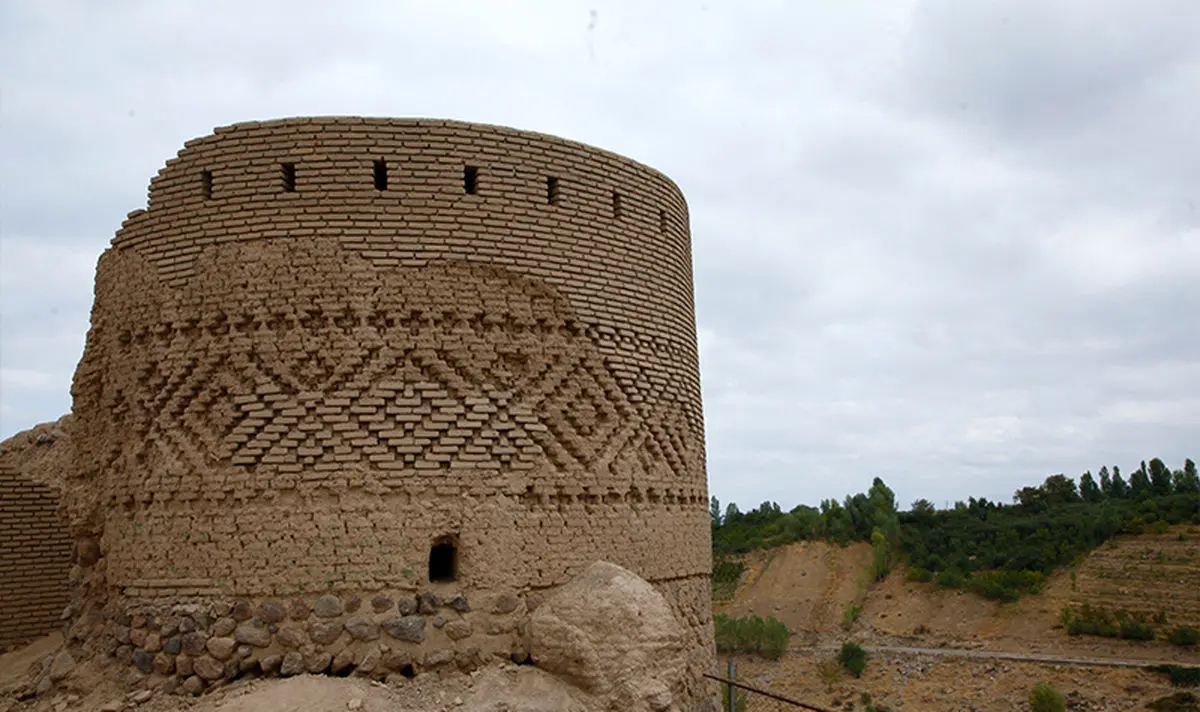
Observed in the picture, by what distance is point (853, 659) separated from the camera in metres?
24.4

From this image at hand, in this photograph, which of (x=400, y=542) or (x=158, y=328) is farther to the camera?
(x=158, y=328)

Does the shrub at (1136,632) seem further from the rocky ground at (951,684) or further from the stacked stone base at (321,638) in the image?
the stacked stone base at (321,638)

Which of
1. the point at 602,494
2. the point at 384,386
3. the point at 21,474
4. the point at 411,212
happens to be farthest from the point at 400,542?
the point at 21,474

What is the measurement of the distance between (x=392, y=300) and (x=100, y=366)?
2793 millimetres

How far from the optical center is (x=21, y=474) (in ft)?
34.1

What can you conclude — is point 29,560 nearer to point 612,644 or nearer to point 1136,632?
point 612,644

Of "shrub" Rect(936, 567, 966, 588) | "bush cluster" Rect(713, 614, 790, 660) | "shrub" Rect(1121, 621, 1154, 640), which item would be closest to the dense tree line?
"shrub" Rect(936, 567, 966, 588)

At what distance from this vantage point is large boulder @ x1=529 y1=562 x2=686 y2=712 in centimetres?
603

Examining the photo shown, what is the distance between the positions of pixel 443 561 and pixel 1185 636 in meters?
24.5

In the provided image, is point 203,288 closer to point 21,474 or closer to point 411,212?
point 411,212

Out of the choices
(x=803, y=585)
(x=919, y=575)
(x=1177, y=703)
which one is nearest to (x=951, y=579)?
(x=919, y=575)

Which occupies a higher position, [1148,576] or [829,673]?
[1148,576]

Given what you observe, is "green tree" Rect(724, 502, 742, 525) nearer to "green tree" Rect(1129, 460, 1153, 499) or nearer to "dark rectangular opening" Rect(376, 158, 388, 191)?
"green tree" Rect(1129, 460, 1153, 499)

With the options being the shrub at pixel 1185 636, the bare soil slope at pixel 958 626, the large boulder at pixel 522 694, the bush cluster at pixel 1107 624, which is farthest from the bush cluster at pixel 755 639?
the large boulder at pixel 522 694
